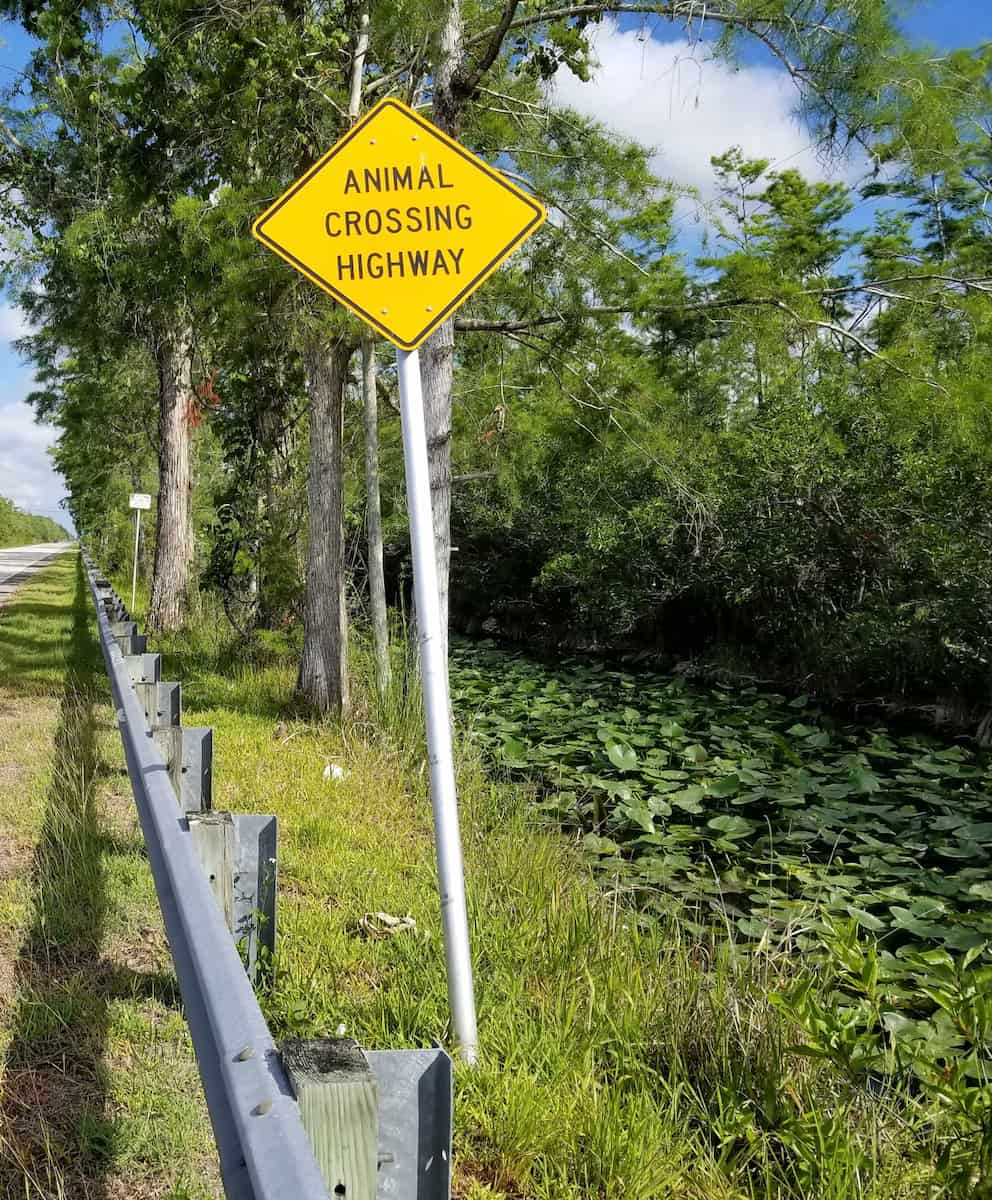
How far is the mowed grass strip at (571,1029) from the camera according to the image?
2.23 meters

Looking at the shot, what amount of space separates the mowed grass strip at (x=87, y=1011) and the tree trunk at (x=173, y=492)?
789 centimetres

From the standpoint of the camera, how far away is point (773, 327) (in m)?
6.67

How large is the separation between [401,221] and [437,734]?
58.6 inches

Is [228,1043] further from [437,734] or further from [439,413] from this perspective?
[439,413]

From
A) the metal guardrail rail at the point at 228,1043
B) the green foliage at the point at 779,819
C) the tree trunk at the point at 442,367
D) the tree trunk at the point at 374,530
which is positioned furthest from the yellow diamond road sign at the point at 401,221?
the tree trunk at the point at 374,530

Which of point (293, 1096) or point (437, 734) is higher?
point (437, 734)

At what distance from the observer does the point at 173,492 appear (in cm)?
1357

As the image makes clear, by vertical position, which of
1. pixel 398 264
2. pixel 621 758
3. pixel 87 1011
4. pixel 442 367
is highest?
pixel 442 367

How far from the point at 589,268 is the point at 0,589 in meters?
19.4

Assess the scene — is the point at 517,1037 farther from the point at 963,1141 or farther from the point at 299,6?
the point at 299,6

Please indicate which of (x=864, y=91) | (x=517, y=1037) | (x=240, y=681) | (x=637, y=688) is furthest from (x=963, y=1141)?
(x=637, y=688)

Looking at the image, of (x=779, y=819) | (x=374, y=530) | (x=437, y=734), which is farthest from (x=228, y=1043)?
(x=374, y=530)

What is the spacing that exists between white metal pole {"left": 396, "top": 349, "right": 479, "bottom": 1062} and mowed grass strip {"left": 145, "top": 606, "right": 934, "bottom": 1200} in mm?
168

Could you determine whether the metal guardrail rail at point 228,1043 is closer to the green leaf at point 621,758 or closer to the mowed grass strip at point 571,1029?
the mowed grass strip at point 571,1029
